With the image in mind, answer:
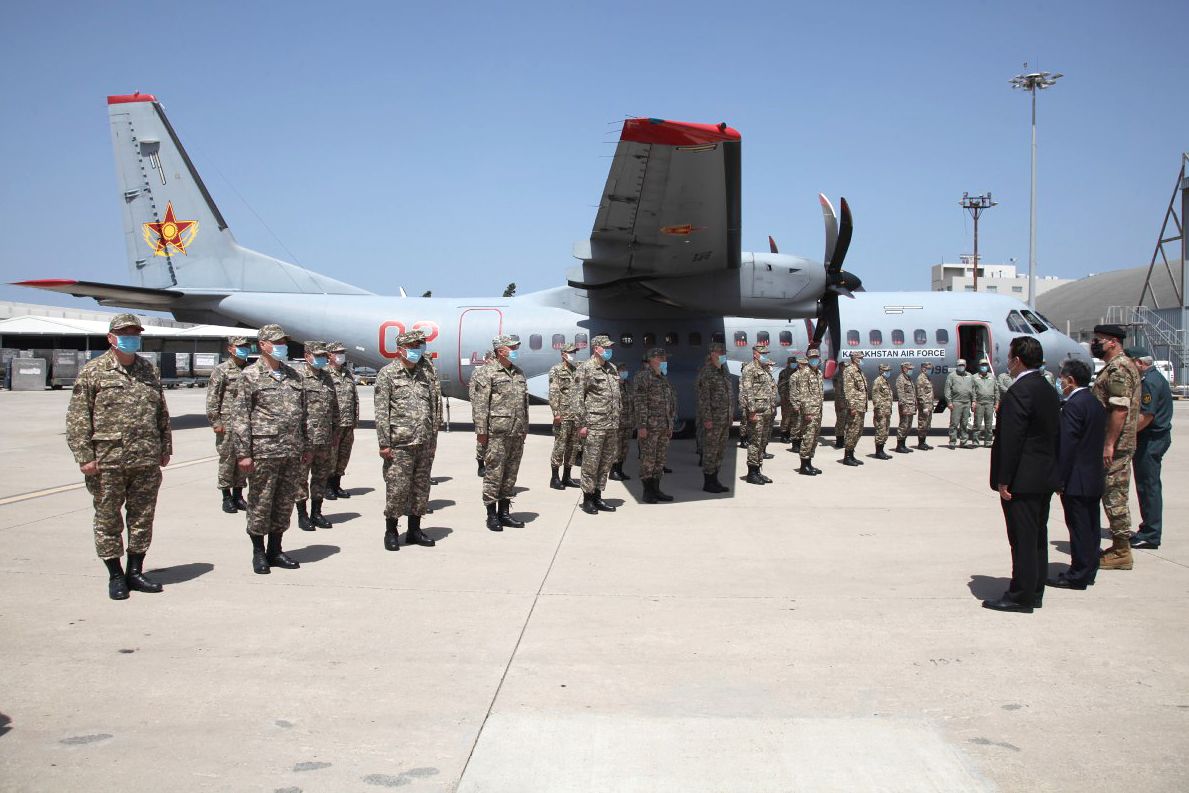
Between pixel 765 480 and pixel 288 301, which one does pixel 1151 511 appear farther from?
pixel 288 301

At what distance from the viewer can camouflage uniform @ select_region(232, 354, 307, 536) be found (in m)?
6.32

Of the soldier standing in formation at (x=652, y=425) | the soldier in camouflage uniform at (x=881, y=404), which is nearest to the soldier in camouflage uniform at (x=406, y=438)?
the soldier standing in formation at (x=652, y=425)

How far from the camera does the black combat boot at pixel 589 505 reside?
9.18 meters

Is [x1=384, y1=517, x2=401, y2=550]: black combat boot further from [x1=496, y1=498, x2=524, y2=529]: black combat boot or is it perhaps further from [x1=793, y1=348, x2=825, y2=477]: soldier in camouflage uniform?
[x1=793, y1=348, x2=825, y2=477]: soldier in camouflage uniform

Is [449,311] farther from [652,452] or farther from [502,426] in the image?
[502,426]

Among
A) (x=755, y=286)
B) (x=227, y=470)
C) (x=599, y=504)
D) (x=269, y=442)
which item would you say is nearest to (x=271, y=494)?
(x=269, y=442)

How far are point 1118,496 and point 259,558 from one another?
283 inches

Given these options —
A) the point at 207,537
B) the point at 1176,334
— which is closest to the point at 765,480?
the point at 207,537

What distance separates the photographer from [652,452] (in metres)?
9.88

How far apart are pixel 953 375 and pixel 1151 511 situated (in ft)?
29.8

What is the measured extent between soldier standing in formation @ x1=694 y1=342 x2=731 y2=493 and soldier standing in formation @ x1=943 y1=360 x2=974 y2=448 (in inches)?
290

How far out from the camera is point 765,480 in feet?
37.7

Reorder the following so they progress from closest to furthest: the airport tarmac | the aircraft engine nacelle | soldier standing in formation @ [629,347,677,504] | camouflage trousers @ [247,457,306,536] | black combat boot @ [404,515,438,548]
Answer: the airport tarmac
camouflage trousers @ [247,457,306,536]
black combat boot @ [404,515,438,548]
soldier standing in formation @ [629,347,677,504]
the aircraft engine nacelle

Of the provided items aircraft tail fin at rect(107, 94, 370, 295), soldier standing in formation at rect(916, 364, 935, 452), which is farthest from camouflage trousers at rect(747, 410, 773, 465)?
aircraft tail fin at rect(107, 94, 370, 295)
